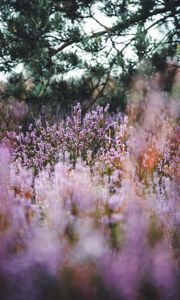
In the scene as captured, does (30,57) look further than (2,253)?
A: Yes

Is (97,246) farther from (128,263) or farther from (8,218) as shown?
(8,218)

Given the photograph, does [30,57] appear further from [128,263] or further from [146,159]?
[128,263]

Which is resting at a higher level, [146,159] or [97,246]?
[97,246]

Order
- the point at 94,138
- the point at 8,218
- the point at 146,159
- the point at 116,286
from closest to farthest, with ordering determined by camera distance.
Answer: the point at 116,286, the point at 8,218, the point at 146,159, the point at 94,138

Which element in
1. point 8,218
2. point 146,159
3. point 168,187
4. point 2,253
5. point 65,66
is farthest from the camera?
point 65,66

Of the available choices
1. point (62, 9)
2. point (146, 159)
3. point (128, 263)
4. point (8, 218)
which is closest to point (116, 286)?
point (128, 263)

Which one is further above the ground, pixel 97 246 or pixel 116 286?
pixel 97 246

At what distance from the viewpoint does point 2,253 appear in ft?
6.09

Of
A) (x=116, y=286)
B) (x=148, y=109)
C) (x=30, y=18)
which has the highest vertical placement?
(x=30, y=18)

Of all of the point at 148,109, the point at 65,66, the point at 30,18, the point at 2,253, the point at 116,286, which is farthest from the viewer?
the point at 148,109

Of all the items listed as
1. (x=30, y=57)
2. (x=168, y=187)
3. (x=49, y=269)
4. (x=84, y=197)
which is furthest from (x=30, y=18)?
(x=49, y=269)

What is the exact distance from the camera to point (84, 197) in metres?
1.96

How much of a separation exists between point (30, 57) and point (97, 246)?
12.9 ft

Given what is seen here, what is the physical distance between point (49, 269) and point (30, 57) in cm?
390
